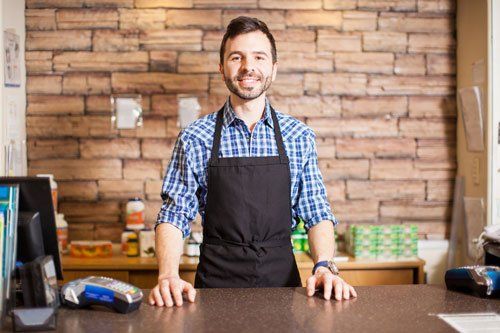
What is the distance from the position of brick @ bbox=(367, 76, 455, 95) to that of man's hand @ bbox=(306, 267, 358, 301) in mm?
2178

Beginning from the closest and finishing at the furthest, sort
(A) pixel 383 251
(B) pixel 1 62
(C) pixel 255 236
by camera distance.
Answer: (C) pixel 255 236 < (B) pixel 1 62 < (A) pixel 383 251

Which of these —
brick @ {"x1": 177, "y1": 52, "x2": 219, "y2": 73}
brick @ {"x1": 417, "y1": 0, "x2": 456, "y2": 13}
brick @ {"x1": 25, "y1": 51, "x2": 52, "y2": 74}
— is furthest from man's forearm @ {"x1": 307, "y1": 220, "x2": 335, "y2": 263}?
brick @ {"x1": 25, "y1": 51, "x2": 52, "y2": 74}

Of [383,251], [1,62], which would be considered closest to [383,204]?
[383,251]

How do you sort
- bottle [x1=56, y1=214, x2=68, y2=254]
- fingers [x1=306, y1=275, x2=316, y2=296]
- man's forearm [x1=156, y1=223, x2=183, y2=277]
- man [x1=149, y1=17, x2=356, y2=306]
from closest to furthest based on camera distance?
fingers [x1=306, y1=275, x2=316, y2=296]
man's forearm [x1=156, y1=223, x2=183, y2=277]
man [x1=149, y1=17, x2=356, y2=306]
bottle [x1=56, y1=214, x2=68, y2=254]

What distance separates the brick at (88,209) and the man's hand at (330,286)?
2.18m

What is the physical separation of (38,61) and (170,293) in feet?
8.15

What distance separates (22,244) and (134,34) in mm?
2411

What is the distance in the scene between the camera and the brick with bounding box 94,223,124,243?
4168 mm

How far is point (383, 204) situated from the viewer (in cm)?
425

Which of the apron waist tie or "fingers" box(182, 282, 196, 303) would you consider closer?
"fingers" box(182, 282, 196, 303)

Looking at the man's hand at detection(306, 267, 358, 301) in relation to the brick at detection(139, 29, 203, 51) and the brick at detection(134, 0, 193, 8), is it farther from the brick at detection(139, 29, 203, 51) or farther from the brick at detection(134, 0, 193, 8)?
the brick at detection(134, 0, 193, 8)

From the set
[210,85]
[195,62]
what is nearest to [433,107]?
[210,85]

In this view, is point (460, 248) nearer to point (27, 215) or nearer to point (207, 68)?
point (207, 68)

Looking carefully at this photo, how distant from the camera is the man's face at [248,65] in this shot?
267cm
